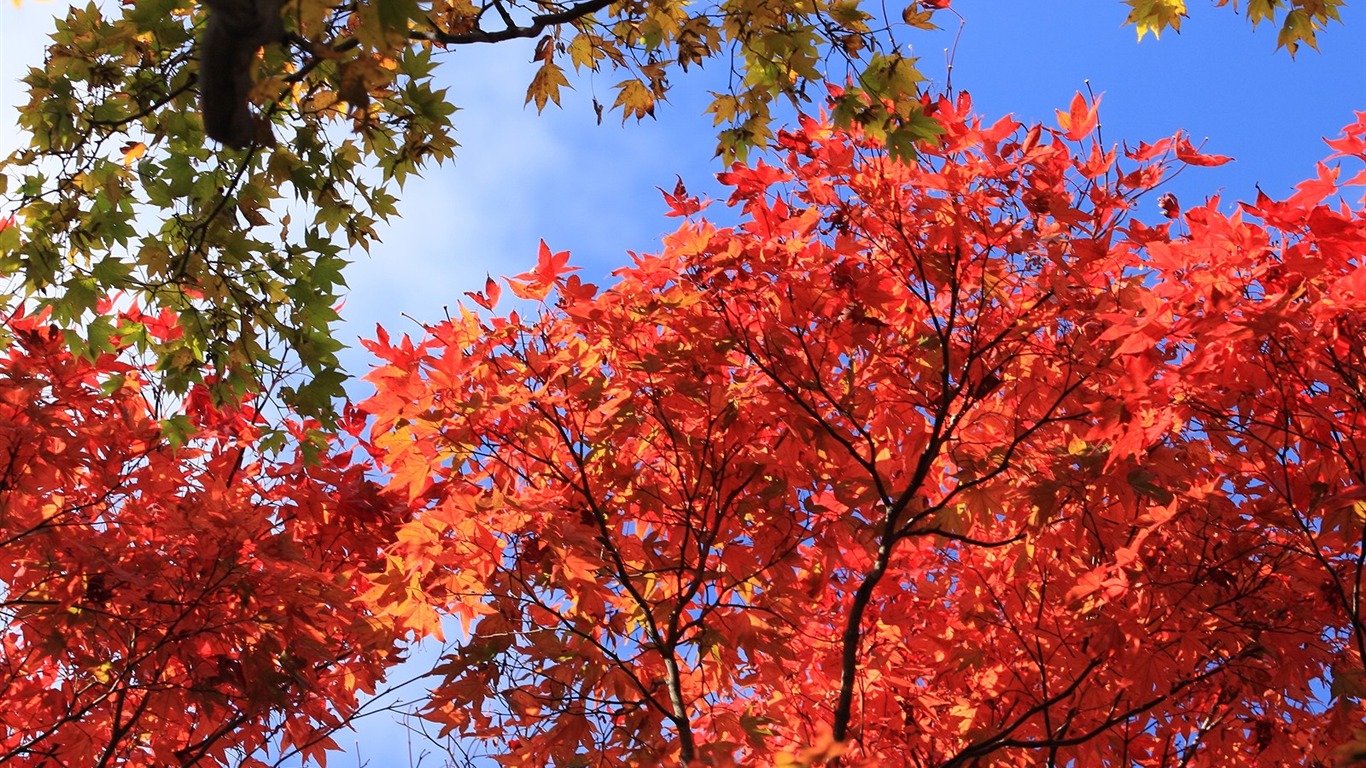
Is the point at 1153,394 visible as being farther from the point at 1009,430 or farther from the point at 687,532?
the point at 687,532

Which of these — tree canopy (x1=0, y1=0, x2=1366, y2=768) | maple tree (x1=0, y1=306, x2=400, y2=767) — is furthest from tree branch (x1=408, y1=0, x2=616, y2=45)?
maple tree (x1=0, y1=306, x2=400, y2=767)

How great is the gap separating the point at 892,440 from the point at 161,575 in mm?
3397

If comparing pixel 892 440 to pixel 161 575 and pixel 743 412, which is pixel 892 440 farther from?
pixel 161 575

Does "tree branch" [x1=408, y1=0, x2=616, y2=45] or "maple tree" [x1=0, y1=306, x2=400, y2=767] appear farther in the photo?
"maple tree" [x1=0, y1=306, x2=400, y2=767]

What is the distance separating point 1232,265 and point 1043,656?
2.00 metres

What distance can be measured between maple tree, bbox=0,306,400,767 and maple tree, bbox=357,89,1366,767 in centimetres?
78

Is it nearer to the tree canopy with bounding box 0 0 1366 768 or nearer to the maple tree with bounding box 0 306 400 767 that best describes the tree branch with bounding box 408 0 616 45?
the tree canopy with bounding box 0 0 1366 768

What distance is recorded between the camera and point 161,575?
5.06 meters

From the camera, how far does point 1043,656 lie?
5.18 m

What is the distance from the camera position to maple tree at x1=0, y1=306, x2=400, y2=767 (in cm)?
495

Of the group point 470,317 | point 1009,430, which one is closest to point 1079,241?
point 1009,430

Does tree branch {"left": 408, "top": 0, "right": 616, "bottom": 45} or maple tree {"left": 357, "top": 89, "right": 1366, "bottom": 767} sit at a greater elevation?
tree branch {"left": 408, "top": 0, "right": 616, "bottom": 45}

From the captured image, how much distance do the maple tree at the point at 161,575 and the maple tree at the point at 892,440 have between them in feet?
2.56

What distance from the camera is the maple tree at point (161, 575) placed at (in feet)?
16.2
